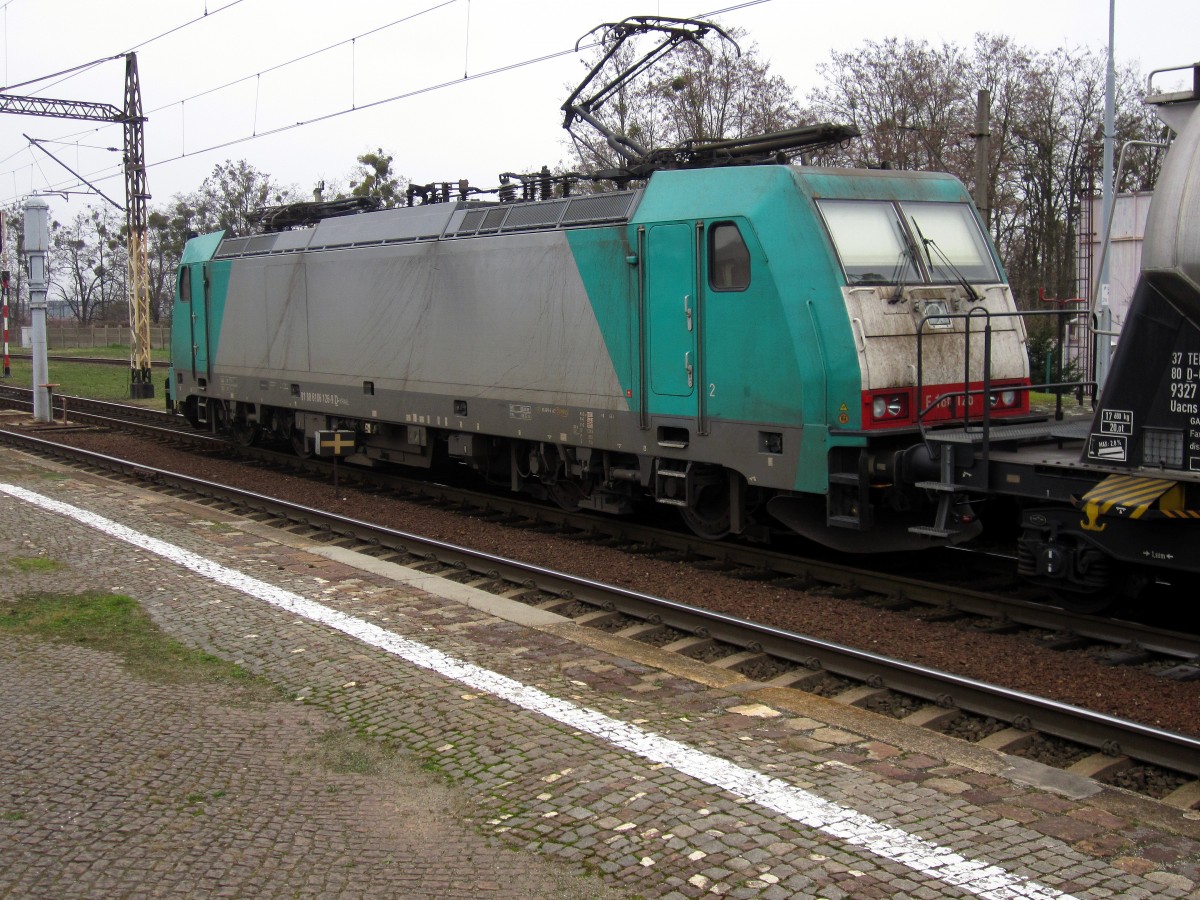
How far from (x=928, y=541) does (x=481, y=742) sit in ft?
14.5

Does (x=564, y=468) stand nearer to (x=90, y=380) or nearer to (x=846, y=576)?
(x=846, y=576)

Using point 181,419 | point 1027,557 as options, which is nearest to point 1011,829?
point 1027,557

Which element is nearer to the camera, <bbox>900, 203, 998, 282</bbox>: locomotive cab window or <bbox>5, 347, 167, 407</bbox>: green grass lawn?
<bbox>900, 203, 998, 282</bbox>: locomotive cab window

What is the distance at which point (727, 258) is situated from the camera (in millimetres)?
9641

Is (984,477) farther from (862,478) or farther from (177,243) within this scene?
(177,243)

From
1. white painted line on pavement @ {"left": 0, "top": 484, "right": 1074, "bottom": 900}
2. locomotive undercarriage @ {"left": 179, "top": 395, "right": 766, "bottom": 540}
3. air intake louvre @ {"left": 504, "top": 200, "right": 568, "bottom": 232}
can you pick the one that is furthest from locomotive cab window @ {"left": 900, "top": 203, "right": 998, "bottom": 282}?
white painted line on pavement @ {"left": 0, "top": 484, "right": 1074, "bottom": 900}

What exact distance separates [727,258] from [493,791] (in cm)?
554

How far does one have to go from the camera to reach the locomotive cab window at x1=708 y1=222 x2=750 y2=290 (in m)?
9.48

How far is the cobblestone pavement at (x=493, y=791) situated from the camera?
4.55 meters

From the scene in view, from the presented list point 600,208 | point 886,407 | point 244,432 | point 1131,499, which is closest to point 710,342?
point 886,407

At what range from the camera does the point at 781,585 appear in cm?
980

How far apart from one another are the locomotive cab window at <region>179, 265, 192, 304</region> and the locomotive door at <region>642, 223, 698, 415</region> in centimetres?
1205

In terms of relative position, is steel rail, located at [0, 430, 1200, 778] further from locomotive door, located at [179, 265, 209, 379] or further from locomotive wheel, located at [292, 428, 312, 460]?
locomotive door, located at [179, 265, 209, 379]

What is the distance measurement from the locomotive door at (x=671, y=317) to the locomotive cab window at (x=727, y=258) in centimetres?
22
